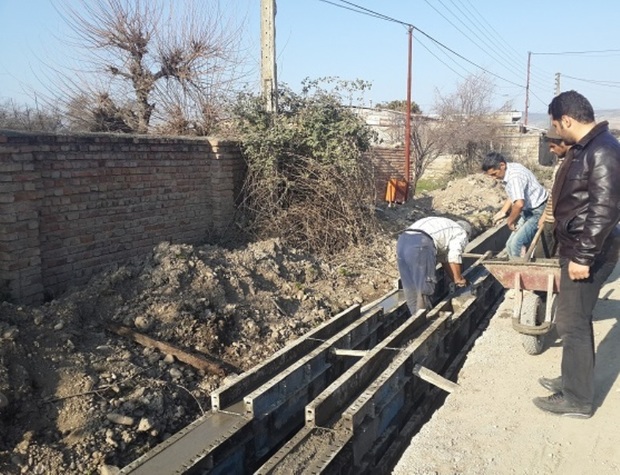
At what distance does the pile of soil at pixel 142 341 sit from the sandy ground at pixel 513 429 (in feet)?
6.74

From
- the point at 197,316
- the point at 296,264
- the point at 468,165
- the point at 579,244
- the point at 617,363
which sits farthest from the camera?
the point at 468,165

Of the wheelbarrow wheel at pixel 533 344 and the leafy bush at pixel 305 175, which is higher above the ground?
the leafy bush at pixel 305 175

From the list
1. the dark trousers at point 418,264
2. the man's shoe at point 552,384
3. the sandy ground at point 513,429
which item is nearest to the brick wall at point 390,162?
the dark trousers at point 418,264

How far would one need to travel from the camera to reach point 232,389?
3977 mm

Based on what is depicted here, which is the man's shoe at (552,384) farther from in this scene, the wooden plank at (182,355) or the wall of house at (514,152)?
the wall of house at (514,152)

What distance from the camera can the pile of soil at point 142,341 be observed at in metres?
3.83

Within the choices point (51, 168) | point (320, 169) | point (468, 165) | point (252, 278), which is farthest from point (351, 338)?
point (468, 165)

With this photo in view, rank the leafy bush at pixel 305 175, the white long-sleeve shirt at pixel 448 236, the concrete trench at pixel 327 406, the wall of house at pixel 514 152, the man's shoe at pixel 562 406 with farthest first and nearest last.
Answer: the wall of house at pixel 514 152
the leafy bush at pixel 305 175
the white long-sleeve shirt at pixel 448 236
the man's shoe at pixel 562 406
the concrete trench at pixel 327 406

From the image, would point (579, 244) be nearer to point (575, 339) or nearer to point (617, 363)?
point (575, 339)

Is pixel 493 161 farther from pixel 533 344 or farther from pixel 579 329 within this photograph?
pixel 579 329

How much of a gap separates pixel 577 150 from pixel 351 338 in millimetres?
2630

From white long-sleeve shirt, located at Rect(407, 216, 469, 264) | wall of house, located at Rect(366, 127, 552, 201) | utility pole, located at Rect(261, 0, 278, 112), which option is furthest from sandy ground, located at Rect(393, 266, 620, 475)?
wall of house, located at Rect(366, 127, 552, 201)

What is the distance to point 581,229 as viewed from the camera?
132 inches

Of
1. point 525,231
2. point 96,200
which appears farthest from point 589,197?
point 96,200
